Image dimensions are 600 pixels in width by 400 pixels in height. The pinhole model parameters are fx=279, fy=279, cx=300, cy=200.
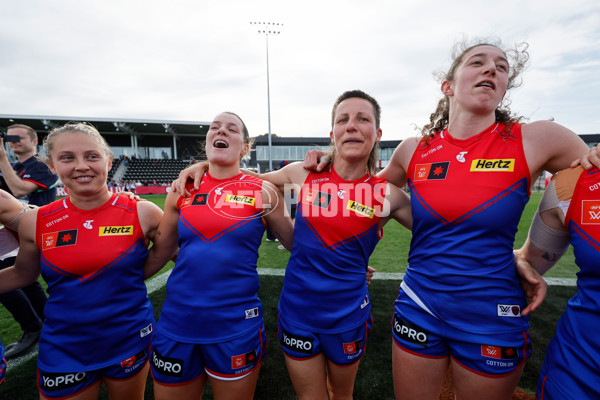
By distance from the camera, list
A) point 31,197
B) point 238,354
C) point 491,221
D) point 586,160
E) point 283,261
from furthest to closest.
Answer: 1. point 283,261
2. point 31,197
3. point 238,354
4. point 491,221
5. point 586,160

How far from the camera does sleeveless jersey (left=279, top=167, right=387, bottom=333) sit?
1.78m

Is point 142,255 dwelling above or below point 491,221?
below

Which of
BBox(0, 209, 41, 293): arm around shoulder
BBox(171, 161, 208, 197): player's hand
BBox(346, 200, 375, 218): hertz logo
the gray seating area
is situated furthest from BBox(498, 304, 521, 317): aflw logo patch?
the gray seating area

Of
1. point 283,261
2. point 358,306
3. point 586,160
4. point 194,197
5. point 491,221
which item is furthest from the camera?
point 283,261

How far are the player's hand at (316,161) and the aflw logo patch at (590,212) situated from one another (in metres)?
1.42

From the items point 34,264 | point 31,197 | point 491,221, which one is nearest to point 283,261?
point 31,197

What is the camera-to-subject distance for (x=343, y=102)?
2045 mm

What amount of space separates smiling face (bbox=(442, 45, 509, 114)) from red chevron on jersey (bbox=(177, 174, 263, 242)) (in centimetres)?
146

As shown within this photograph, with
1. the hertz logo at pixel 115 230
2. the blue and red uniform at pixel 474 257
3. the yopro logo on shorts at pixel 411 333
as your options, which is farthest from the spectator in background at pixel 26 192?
the blue and red uniform at pixel 474 257

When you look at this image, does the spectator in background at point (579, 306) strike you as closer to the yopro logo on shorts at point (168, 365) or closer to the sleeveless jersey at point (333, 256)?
the sleeveless jersey at point (333, 256)

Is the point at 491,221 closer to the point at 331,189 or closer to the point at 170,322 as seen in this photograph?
the point at 331,189

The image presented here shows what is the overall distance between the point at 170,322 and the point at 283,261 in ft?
15.8

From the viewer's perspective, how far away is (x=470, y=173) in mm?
1590

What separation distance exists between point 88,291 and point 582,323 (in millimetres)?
2548
